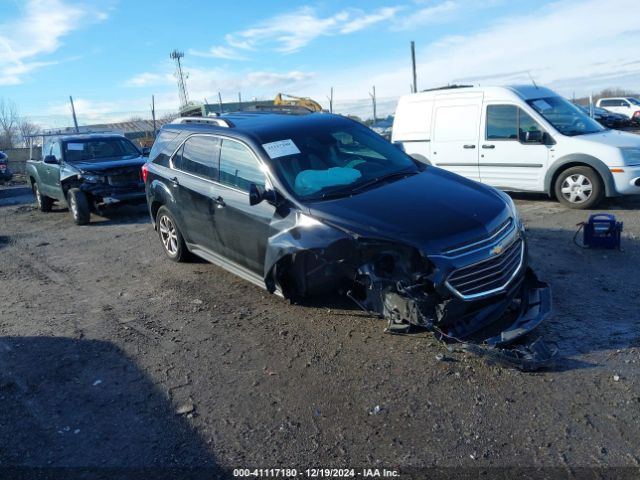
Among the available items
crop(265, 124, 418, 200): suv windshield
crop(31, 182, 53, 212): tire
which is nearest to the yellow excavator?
crop(31, 182, 53, 212): tire

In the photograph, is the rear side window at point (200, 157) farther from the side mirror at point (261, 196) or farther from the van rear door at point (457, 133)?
the van rear door at point (457, 133)

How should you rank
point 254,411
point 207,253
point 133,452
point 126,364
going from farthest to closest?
point 207,253
point 126,364
point 254,411
point 133,452

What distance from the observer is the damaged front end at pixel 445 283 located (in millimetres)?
3695

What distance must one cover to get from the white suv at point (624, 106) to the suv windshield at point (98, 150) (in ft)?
91.0

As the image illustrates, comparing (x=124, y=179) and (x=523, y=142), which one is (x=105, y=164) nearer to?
(x=124, y=179)

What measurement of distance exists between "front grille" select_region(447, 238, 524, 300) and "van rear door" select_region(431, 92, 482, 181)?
17.9 feet

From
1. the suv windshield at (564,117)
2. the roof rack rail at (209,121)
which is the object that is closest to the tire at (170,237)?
the roof rack rail at (209,121)

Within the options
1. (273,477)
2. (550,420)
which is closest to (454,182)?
(550,420)

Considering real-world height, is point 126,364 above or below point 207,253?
below

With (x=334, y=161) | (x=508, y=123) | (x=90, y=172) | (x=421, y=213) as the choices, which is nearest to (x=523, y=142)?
(x=508, y=123)

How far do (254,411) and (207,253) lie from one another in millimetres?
2735

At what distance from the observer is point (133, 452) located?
305cm

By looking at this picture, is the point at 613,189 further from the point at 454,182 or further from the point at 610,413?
the point at 610,413

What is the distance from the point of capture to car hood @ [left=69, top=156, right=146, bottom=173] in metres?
9.85
